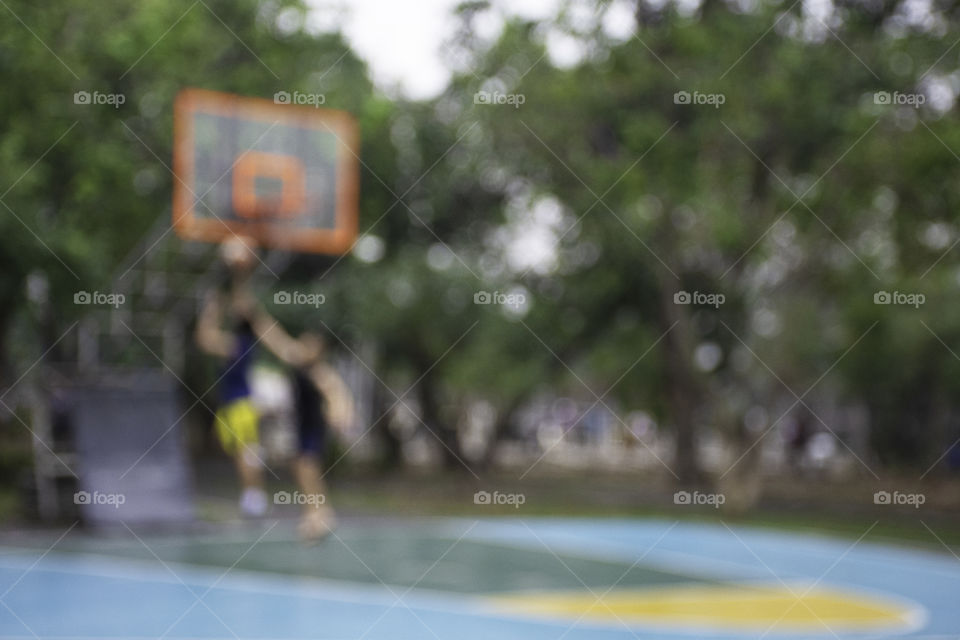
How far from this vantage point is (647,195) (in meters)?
15.0

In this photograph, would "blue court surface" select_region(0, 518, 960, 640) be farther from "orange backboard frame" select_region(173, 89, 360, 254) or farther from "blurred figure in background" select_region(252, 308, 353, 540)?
"orange backboard frame" select_region(173, 89, 360, 254)

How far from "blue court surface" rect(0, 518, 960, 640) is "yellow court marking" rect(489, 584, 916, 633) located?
2 cm

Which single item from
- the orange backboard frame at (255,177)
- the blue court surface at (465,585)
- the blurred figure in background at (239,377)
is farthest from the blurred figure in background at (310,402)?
the orange backboard frame at (255,177)

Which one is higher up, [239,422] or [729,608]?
[239,422]

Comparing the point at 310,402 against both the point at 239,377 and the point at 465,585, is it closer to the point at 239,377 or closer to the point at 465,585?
the point at 239,377

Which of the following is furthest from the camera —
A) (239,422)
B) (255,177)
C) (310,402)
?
(255,177)

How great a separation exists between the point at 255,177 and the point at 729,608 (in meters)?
6.65

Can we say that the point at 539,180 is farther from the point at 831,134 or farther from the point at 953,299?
the point at 953,299

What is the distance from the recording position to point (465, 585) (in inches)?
363

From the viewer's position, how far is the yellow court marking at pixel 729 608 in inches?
306

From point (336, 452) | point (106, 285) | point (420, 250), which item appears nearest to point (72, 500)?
point (106, 285)

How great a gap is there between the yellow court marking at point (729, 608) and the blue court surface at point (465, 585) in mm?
21

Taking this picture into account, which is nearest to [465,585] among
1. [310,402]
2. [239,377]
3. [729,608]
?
[729,608]

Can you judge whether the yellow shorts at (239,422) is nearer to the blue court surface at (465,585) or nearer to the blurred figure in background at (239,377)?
the blurred figure in background at (239,377)
